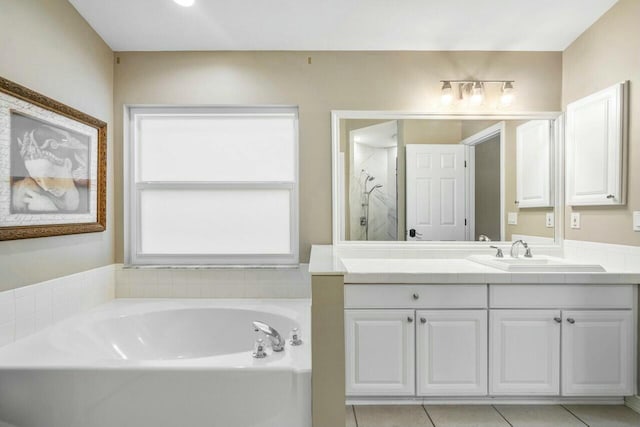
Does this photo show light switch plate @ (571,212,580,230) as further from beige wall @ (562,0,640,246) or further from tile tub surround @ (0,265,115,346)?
tile tub surround @ (0,265,115,346)

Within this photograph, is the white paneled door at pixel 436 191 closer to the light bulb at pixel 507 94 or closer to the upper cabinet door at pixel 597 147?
the light bulb at pixel 507 94

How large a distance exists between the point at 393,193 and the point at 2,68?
232 centimetres

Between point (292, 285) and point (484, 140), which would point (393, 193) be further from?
point (292, 285)

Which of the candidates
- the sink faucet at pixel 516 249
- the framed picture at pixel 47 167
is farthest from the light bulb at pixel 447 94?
the framed picture at pixel 47 167

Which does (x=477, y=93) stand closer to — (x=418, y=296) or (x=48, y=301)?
(x=418, y=296)

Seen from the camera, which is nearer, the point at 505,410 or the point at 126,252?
the point at 505,410

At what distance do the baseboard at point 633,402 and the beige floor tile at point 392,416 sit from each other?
1.20 m

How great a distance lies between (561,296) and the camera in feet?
6.52

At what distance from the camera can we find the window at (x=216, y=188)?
2684mm

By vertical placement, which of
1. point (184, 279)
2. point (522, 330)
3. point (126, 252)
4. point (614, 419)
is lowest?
point (614, 419)

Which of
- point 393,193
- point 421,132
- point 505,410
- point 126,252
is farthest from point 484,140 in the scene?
point 126,252

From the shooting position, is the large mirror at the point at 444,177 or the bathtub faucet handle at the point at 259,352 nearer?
the bathtub faucet handle at the point at 259,352

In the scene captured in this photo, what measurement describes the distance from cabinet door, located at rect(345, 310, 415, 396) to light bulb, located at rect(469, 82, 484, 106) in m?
1.61

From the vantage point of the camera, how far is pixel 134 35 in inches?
95.1
